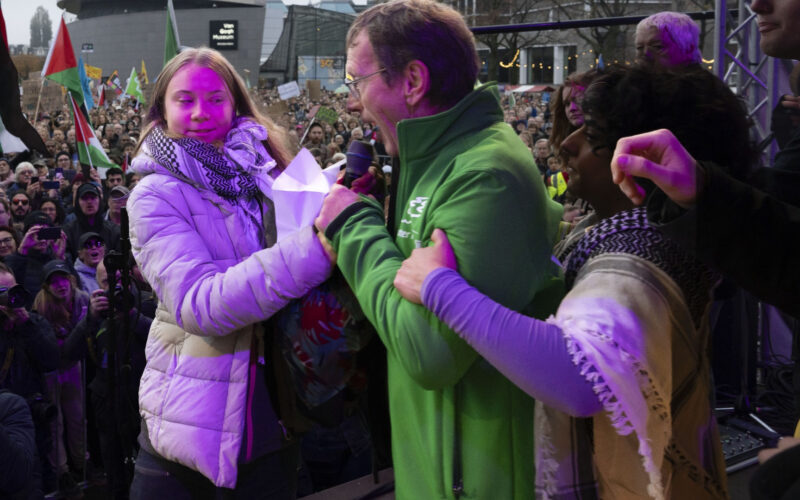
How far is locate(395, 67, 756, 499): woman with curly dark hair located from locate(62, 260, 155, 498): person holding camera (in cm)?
185

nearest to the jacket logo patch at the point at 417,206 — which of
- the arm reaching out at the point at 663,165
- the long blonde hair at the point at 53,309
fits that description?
the arm reaching out at the point at 663,165

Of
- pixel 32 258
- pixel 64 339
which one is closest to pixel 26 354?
pixel 64 339

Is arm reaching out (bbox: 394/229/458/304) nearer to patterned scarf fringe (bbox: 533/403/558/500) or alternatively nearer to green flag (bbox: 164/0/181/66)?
patterned scarf fringe (bbox: 533/403/558/500)

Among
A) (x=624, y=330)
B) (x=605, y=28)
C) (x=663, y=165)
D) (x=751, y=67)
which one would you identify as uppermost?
(x=605, y=28)

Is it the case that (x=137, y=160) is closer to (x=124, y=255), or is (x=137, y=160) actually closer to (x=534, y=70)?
(x=124, y=255)

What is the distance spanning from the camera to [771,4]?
156 cm

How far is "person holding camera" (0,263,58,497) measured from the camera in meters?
4.63

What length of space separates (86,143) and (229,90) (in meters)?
7.15

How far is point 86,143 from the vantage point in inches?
341

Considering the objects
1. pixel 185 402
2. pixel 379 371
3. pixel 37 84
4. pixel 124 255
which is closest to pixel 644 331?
pixel 379 371

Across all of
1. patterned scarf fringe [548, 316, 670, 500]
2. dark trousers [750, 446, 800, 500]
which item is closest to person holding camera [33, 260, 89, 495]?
patterned scarf fringe [548, 316, 670, 500]

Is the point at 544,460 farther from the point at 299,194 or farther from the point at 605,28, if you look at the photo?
the point at 605,28

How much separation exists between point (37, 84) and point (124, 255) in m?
17.1

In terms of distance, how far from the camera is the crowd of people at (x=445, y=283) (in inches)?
49.9
